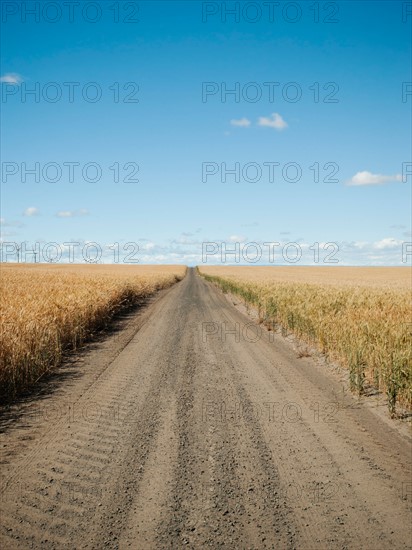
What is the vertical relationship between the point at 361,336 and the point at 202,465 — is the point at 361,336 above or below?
above

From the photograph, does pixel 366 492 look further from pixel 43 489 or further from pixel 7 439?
pixel 7 439

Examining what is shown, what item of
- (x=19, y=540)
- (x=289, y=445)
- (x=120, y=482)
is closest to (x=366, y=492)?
(x=289, y=445)

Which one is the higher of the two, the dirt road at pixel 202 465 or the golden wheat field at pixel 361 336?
the golden wheat field at pixel 361 336

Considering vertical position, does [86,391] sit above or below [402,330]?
below

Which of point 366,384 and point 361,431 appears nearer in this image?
point 361,431

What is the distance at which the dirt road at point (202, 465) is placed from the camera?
3.14 meters

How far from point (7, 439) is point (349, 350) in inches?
273

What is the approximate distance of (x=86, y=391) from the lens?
671cm

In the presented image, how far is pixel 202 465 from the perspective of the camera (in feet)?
13.6

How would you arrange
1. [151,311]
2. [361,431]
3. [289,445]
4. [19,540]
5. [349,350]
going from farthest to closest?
[151,311], [349,350], [361,431], [289,445], [19,540]

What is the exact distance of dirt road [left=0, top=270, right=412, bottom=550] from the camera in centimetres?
314

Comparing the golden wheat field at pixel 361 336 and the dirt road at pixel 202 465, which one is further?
the golden wheat field at pixel 361 336

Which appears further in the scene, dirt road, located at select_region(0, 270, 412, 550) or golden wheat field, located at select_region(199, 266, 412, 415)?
golden wheat field, located at select_region(199, 266, 412, 415)

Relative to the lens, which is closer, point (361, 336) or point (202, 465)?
point (202, 465)
